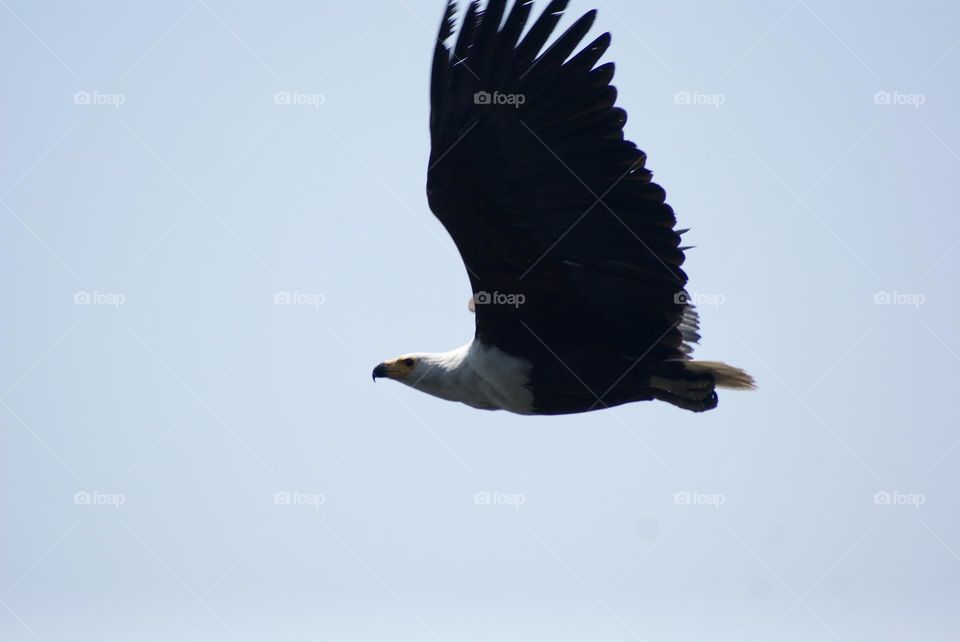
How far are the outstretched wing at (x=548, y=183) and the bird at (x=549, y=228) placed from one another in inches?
0.5

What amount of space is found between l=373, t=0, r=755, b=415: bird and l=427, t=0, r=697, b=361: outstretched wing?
0.01 metres

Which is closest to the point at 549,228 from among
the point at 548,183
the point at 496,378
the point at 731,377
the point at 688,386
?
the point at 548,183

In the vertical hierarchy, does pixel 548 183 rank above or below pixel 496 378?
above

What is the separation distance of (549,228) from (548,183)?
Answer: 46 cm

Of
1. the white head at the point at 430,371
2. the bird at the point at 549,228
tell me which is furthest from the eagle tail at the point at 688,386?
the white head at the point at 430,371

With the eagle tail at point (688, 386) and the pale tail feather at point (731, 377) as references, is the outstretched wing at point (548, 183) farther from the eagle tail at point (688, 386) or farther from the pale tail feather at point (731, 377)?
the pale tail feather at point (731, 377)

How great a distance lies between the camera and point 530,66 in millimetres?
Answer: 10609

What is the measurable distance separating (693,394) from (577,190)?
2561mm

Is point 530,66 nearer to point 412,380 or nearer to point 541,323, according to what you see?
point 541,323

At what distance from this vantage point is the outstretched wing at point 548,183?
10.6 metres

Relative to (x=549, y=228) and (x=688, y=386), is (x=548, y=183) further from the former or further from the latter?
(x=688, y=386)

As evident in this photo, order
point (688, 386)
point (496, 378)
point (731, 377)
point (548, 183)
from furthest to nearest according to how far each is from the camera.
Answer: point (731, 377), point (496, 378), point (688, 386), point (548, 183)

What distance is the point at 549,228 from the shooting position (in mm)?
11188

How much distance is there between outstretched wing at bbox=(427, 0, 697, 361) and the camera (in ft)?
34.7
